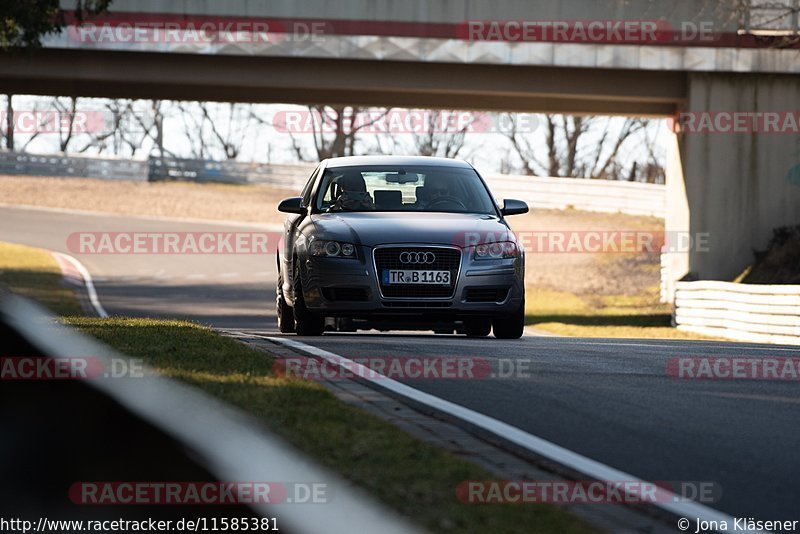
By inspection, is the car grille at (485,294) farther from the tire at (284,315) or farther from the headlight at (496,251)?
the tire at (284,315)

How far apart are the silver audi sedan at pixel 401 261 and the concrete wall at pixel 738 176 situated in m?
18.3

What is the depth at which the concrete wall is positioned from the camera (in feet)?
101

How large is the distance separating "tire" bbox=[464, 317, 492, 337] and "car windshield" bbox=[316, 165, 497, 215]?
110 centimetres

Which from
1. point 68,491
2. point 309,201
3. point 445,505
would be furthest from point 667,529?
point 309,201

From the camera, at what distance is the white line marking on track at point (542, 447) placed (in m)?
5.61

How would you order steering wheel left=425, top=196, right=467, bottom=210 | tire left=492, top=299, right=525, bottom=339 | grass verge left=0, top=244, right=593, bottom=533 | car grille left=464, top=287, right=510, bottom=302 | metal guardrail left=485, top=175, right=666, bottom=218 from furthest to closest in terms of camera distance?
1. metal guardrail left=485, top=175, right=666, bottom=218
2. steering wheel left=425, top=196, right=467, bottom=210
3. tire left=492, top=299, right=525, bottom=339
4. car grille left=464, top=287, right=510, bottom=302
5. grass verge left=0, top=244, right=593, bottom=533

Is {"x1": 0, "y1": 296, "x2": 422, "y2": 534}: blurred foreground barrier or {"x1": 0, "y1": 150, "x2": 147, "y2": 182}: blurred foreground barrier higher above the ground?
{"x1": 0, "y1": 150, "x2": 147, "y2": 182}: blurred foreground barrier

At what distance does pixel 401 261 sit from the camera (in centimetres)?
1234

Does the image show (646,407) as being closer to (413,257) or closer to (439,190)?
(413,257)

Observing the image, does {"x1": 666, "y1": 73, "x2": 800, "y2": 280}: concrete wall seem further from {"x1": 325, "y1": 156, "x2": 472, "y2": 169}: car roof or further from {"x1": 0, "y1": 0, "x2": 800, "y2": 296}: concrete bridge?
{"x1": 325, "y1": 156, "x2": 472, "y2": 169}: car roof

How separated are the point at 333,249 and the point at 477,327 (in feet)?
6.29

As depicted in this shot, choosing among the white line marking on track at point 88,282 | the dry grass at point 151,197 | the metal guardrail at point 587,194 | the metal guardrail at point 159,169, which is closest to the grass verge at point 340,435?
the white line marking on track at point 88,282

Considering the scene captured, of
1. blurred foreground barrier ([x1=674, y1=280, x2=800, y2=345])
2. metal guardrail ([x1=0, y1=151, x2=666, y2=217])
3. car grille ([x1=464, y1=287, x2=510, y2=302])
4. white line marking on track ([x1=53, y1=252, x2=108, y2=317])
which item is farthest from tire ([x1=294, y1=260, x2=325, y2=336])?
metal guardrail ([x1=0, y1=151, x2=666, y2=217])

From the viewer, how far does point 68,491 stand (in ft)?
18.8
